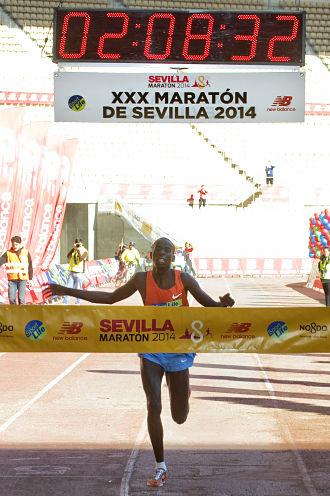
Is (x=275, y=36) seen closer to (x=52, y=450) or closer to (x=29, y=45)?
(x=52, y=450)

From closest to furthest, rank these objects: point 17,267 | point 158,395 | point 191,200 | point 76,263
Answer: point 158,395
point 17,267
point 76,263
point 191,200

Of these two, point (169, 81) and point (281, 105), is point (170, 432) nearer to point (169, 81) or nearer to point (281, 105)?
point (169, 81)

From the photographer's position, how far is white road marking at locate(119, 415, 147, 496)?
23.4ft

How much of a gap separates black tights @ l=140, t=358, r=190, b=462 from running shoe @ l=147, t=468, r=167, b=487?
0.09 meters

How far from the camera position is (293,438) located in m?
8.91

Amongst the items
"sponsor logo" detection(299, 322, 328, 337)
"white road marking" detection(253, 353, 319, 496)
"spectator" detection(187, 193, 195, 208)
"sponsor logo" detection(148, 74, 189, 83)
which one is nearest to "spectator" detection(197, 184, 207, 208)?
"spectator" detection(187, 193, 195, 208)

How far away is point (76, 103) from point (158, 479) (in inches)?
328

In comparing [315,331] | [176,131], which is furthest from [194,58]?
[176,131]

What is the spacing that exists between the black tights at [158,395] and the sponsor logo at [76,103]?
7581mm

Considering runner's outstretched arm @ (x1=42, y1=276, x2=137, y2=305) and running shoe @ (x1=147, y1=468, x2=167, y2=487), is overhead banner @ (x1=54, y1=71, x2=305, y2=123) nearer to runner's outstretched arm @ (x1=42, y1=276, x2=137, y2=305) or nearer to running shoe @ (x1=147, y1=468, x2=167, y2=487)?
runner's outstretched arm @ (x1=42, y1=276, x2=137, y2=305)

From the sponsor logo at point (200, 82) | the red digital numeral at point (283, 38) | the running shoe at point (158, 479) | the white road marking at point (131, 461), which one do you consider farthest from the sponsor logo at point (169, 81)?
the running shoe at point (158, 479)

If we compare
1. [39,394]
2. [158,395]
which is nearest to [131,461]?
[158,395]

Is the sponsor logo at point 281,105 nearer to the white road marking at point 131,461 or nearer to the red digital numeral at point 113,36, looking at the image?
the red digital numeral at point 113,36

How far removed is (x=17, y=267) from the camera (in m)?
20.8
